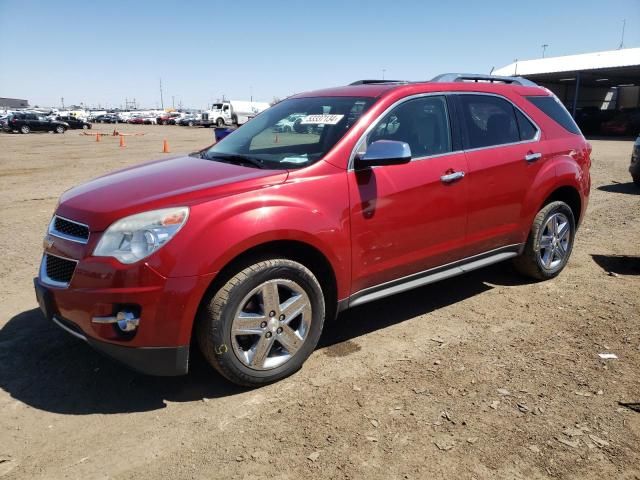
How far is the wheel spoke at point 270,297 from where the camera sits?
3062 millimetres

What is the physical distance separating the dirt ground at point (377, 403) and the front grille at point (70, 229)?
96 centimetres

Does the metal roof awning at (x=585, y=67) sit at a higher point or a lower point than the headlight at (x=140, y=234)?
higher

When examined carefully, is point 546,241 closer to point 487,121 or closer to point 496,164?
point 496,164

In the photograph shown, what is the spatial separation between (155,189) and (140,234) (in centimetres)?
41

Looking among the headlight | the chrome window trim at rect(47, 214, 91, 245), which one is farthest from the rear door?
the chrome window trim at rect(47, 214, 91, 245)

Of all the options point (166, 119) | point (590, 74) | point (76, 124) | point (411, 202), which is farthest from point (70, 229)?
point (166, 119)

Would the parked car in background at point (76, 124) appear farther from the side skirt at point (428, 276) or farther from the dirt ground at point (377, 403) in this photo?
the side skirt at point (428, 276)

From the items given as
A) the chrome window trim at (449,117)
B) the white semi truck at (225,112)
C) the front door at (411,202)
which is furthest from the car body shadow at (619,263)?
the white semi truck at (225,112)

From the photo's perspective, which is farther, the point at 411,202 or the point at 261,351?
the point at 411,202

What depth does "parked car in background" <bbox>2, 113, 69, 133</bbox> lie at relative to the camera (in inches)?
1463

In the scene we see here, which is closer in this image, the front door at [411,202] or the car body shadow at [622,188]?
the front door at [411,202]

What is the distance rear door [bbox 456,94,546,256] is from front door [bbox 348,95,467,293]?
0.54 feet

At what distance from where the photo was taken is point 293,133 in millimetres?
4027

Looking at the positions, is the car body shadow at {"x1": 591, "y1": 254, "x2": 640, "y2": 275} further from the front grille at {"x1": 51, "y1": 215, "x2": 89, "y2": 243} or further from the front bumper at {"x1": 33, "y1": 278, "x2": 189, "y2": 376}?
the front grille at {"x1": 51, "y1": 215, "x2": 89, "y2": 243}
